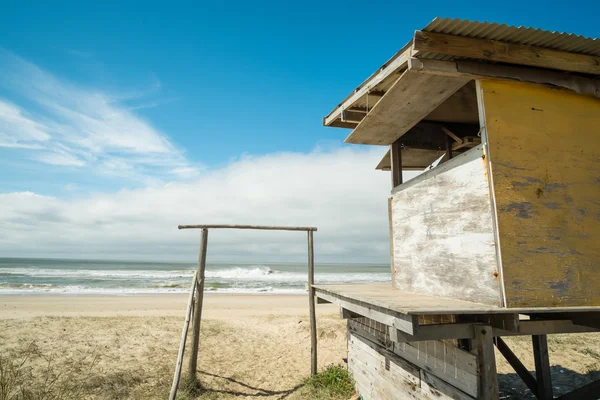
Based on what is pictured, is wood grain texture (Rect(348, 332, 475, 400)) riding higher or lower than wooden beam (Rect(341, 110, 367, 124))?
lower

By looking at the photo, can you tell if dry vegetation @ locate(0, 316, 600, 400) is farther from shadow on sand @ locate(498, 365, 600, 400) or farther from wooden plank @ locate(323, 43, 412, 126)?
wooden plank @ locate(323, 43, 412, 126)

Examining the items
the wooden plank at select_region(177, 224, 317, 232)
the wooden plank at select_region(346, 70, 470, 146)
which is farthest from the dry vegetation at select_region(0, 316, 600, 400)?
the wooden plank at select_region(346, 70, 470, 146)

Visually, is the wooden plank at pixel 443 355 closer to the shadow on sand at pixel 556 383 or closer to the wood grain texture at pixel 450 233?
the wood grain texture at pixel 450 233

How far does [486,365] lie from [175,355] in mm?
7728

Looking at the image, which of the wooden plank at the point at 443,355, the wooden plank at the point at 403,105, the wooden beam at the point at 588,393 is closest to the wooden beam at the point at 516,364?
the wooden beam at the point at 588,393

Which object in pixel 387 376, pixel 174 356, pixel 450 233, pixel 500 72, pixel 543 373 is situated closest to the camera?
pixel 500 72

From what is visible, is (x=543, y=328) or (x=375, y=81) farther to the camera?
(x=375, y=81)

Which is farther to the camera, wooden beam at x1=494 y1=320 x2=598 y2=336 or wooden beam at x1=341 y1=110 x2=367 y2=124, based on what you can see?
wooden beam at x1=341 y1=110 x2=367 y2=124

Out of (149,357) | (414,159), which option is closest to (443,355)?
(414,159)

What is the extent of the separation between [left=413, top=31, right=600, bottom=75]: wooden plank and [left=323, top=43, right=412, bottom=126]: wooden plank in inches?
14.1

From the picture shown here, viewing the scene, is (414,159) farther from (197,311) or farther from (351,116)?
(197,311)

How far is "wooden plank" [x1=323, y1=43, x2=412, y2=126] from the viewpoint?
4.08 metres

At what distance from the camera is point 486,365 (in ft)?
10.6

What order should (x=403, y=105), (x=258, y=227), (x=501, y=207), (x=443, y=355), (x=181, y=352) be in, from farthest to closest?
(x=258, y=227) → (x=181, y=352) → (x=403, y=105) → (x=443, y=355) → (x=501, y=207)
